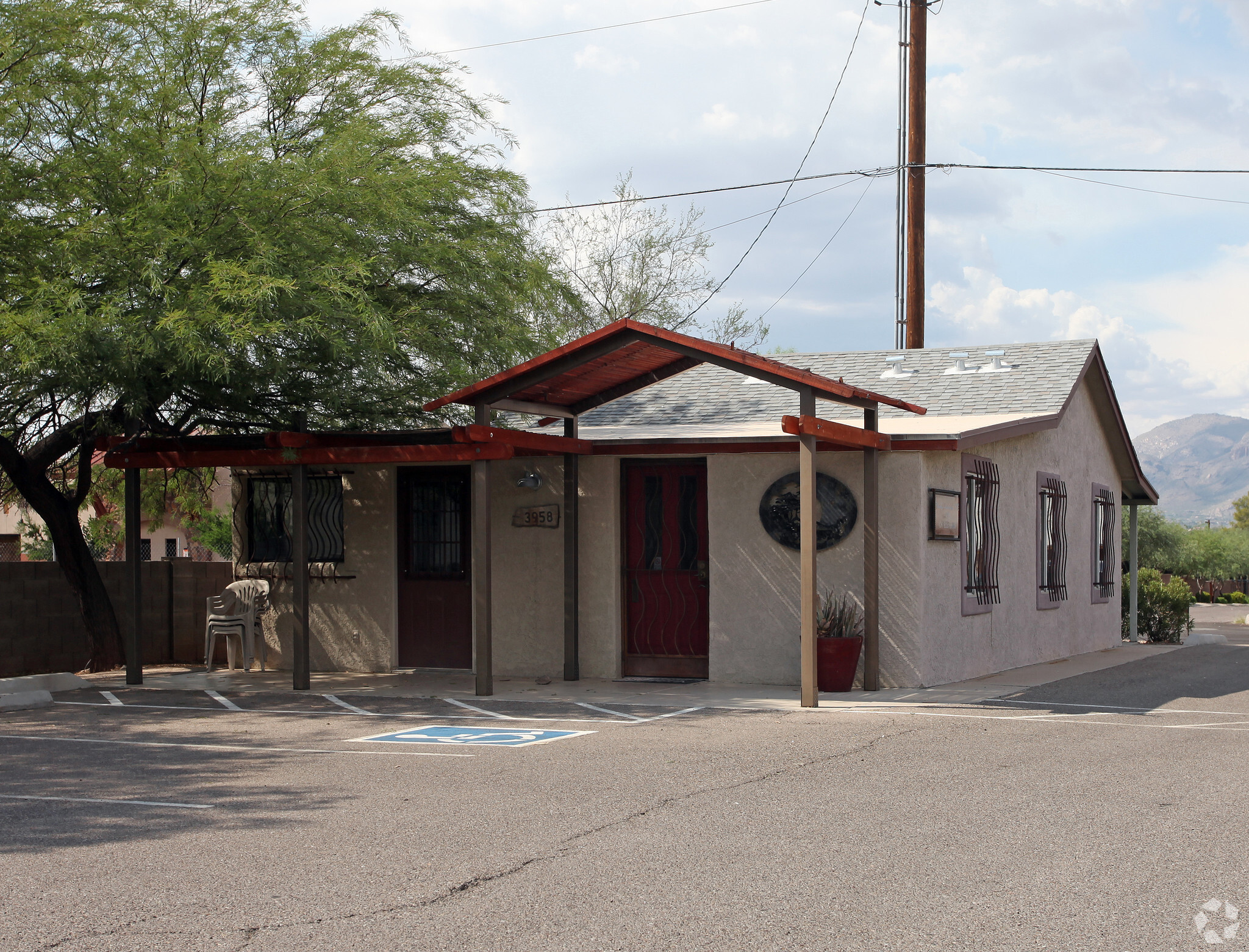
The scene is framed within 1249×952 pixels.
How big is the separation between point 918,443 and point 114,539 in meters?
18.4

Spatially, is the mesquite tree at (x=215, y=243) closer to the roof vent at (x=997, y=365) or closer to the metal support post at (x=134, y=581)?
the metal support post at (x=134, y=581)

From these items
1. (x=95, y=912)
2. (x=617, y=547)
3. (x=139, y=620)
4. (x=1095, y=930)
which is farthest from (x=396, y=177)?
(x=1095, y=930)

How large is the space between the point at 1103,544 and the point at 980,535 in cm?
630

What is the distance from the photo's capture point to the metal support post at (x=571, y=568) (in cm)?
1383

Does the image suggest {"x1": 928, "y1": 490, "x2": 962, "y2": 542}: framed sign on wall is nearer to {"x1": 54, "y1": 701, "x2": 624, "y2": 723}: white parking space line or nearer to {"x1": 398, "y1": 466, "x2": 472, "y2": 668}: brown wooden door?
{"x1": 54, "y1": 701, "x2": 624, "y2": 723}: white parking space line

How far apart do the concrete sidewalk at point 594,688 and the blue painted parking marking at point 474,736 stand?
6.47 feet

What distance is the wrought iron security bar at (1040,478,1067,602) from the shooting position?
54.3ft

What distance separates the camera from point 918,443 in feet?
41.7

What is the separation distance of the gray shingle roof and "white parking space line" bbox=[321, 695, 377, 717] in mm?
4777

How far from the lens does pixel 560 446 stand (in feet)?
42.6

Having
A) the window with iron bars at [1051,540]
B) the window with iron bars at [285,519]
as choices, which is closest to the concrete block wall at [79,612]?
the window with iron bars at [285,519]

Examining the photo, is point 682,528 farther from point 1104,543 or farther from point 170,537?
point 170,537

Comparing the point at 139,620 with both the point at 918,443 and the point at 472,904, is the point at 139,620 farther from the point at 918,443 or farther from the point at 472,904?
the point at 472,904

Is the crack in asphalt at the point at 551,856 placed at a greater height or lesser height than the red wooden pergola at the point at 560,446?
lesser
